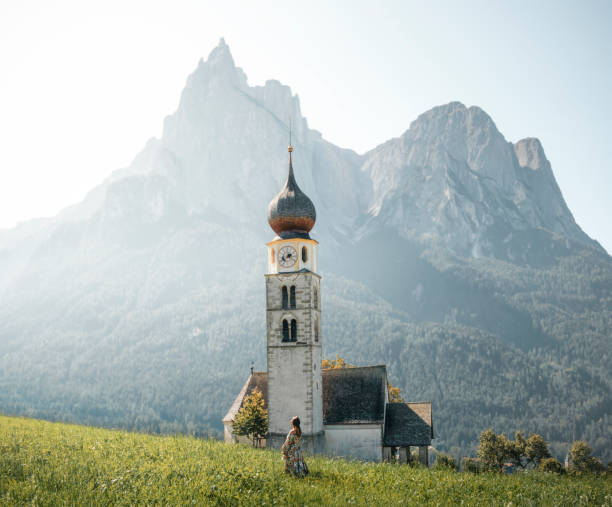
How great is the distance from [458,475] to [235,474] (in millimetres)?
7526

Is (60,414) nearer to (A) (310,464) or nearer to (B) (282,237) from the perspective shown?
(B) (282,237)

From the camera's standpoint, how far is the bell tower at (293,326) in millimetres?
37406

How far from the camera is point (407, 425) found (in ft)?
130

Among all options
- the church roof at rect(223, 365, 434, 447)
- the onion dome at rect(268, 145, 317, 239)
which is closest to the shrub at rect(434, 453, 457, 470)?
the church roof at rect(223, 365, 434, 447)

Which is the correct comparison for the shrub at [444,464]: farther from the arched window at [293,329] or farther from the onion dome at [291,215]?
the onion dome at [291,215]

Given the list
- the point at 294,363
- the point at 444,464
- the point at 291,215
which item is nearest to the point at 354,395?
the point at 294,363

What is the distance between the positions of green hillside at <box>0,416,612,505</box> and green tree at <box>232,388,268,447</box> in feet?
67.7

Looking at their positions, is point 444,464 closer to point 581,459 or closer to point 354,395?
point 354,395

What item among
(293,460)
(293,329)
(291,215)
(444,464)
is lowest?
(444,464)

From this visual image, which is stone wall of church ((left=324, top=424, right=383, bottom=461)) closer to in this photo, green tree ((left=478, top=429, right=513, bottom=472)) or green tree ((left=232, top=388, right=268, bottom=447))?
green tree ((left=232, top=388, right=268, bottom=447))

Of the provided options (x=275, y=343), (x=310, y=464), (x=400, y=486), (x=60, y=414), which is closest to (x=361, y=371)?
(x=275, y=343)

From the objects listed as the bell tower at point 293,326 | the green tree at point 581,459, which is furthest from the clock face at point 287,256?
the green tree at point 581,459

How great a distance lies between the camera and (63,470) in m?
13.3

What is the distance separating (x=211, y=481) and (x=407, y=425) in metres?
28.3
